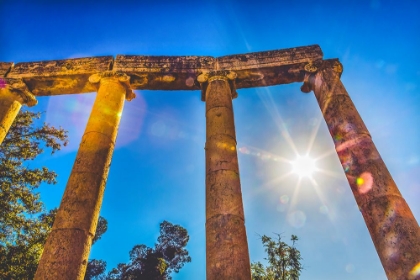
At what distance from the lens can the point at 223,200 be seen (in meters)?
9.92

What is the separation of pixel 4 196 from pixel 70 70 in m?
12.3

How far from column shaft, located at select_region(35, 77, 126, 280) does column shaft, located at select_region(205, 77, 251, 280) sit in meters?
4.30

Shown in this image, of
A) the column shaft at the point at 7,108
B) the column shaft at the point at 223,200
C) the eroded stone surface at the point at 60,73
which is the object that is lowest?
the column shaft at the point at 223,200

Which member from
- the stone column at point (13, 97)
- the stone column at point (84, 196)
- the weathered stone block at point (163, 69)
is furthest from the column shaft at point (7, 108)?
the weathered stone block at point (163, 69)

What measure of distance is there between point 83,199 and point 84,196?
127 millimetres

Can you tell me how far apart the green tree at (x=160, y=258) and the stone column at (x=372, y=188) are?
138 feet

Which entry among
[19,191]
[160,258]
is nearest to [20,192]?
[19,191]

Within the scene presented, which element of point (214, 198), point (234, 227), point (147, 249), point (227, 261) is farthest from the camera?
point (147, 249)

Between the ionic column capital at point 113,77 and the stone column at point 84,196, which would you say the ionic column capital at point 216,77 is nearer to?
the ionic column capital at point 113,77

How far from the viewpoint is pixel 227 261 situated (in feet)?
27.2

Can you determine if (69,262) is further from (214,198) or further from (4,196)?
(4,196)

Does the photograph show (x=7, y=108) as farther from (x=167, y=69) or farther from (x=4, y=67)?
(x=167, y=69)

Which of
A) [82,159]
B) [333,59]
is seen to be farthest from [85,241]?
[333,59]

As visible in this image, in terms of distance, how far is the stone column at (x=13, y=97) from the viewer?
49.6ft
